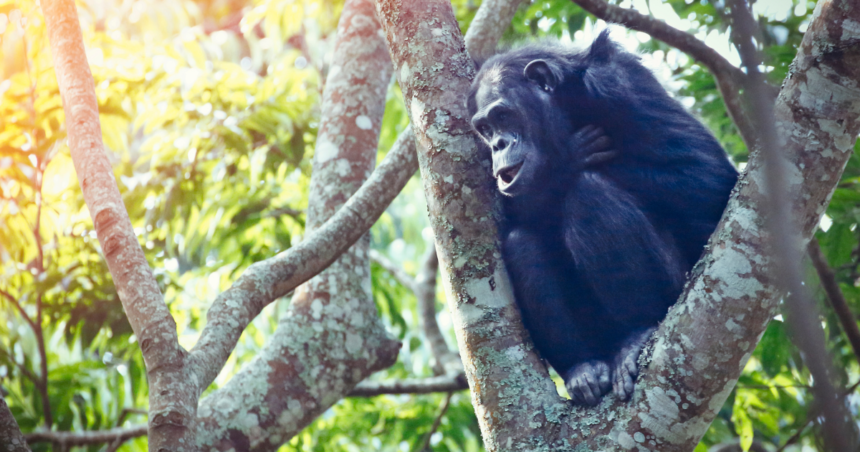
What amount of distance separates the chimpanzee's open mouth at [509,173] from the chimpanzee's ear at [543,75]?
0.72 m

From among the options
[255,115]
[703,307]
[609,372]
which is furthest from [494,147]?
[255,115]

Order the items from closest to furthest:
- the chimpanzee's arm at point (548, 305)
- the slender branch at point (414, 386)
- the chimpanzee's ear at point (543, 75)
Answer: the chimpanzee's arm at point (548, 305), the chimpanzee's ear at point (543, 75), the slender branch at point (414, 386)

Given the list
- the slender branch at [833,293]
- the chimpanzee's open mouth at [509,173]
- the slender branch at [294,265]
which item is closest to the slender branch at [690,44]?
the slender branch at [833,293]

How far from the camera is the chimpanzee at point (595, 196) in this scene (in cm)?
297

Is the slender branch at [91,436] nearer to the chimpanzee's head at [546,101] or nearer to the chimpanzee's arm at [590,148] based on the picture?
the chimpanzee's head at [546,101]

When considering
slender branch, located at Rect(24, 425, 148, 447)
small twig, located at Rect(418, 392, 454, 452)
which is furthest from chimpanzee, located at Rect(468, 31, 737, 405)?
slender branch, located at Rect(24, 425, 148, 447)

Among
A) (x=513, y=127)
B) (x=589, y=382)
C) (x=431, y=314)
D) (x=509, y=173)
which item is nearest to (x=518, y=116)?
(x=513, y=127)

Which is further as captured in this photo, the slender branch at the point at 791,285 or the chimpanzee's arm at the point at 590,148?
the chimpanzee's arm at the point at 590,148

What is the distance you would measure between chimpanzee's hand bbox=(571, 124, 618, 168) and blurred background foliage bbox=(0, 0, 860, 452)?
90 centimetres

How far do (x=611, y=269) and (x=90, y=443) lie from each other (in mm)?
3715

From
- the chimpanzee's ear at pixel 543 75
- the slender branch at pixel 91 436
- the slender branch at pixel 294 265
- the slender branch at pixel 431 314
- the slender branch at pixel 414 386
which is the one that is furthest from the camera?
the slender branch at pixel 431 314

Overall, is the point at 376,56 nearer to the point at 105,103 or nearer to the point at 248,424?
the point at 105,103

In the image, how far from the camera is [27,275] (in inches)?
190

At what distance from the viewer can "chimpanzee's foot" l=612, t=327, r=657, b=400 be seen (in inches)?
88.4
